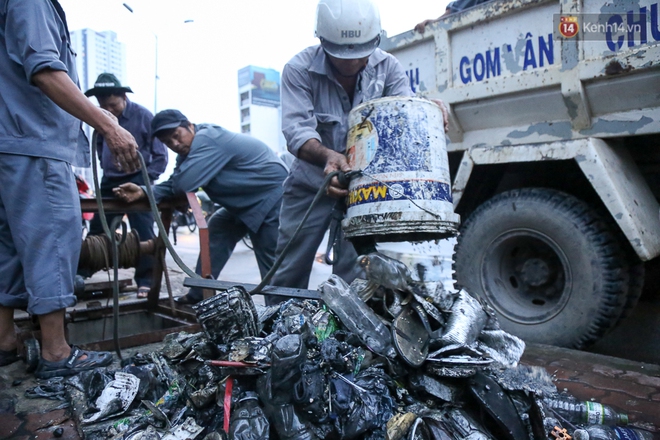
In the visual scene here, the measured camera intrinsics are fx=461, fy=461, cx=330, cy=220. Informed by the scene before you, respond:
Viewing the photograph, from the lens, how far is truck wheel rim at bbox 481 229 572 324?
9.46ft

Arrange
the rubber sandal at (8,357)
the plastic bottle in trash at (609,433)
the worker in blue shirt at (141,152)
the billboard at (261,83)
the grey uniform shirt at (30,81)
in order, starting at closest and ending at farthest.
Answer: the plastic bottle in trash at (609,433), the grey uniform shirt at (30,81), the rubber sandal at (8,357), the worker in blue shirt at (141,152), the billboard at (261,83)

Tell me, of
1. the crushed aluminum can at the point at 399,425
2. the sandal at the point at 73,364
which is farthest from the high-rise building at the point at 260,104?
the crushed aluminum can at the point at 399,425

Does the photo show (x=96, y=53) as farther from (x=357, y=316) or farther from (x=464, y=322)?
(x=464, y=322)

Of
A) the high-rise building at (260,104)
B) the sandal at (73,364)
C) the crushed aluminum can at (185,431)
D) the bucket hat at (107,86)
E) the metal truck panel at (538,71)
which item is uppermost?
the high-rise building at (260,104)

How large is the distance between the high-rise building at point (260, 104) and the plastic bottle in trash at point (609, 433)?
38.4 m

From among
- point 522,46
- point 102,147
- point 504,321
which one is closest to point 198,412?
point 504,321

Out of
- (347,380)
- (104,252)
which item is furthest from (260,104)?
(347,380)

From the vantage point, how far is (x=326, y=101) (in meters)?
2.59

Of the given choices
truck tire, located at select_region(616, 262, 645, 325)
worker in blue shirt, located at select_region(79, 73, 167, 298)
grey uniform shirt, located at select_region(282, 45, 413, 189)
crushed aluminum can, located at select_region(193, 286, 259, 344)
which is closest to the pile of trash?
crushed aluminum can, located at select_region(193, 286, 259, 344)

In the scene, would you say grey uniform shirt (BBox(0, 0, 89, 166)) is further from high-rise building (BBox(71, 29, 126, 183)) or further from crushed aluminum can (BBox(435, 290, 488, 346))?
high-rise building (BBox(71, 29, 126, 183))

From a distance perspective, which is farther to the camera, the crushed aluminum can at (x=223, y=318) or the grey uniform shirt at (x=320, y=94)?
the grey uniform shirt at (x=320, y=94)

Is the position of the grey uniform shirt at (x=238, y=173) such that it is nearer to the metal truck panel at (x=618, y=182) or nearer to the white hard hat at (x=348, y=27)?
the white hard hat at (x=348, y=27)

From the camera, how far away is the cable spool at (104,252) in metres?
2.95

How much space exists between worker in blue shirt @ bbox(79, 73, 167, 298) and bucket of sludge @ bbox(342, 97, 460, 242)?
2.51m
